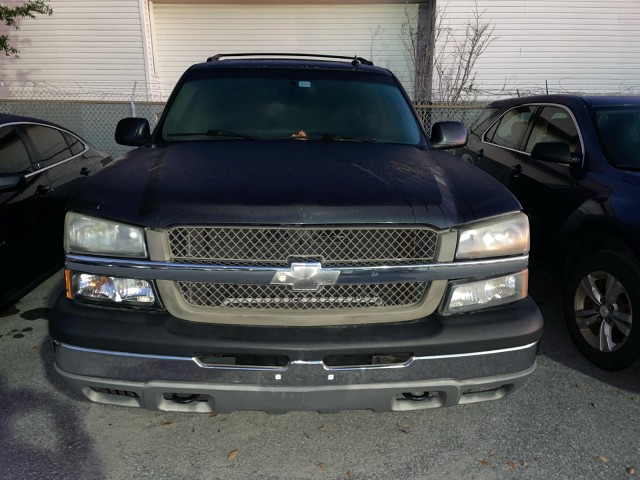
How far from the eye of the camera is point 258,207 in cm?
210

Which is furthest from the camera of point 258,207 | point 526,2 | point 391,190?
point 526,2

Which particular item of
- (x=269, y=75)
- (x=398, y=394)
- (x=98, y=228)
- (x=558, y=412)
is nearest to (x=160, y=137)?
(x=269, y=75)

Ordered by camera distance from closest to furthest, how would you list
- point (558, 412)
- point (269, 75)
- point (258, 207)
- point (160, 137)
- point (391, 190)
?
point (258, 207) → point (391, 190) → point (558, 412) → point (160, 137) → point (269, 75)

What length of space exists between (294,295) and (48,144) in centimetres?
366

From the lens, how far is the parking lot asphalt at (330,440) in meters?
2.44

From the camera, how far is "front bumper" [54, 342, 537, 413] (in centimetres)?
205

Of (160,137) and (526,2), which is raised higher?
(526,2)

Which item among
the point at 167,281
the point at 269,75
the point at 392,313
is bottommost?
the point at 392,313

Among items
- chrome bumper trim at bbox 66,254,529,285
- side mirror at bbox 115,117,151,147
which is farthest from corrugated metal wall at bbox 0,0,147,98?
chrome bumper trim at bbox 66,254,529,285

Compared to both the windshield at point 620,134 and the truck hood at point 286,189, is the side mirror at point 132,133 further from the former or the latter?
the windshield at point 620,134

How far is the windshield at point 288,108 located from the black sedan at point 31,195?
1.35m

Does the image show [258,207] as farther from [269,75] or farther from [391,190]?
[269,75]

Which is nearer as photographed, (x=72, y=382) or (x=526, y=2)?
(x=72, y=382)

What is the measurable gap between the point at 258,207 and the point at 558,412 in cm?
219
